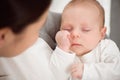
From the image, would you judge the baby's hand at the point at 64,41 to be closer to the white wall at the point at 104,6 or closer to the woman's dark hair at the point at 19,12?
the white wall at the point at 104,6

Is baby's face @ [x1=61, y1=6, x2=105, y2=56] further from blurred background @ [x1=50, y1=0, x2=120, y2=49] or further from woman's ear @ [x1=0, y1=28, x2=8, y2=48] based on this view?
woman's ear @ [x1=0, y1=28, x2=8, y2=48]

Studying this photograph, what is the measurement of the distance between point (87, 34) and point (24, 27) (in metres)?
0.21

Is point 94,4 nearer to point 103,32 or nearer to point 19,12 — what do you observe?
point 103,32

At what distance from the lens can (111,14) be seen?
1.78 ft

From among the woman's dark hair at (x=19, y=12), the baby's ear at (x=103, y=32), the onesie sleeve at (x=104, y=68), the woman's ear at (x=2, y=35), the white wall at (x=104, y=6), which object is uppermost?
the woman's dark hair at (x=19, y=12)

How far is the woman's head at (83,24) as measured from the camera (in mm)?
471

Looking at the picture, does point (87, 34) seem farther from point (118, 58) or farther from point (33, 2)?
point (33, 2)

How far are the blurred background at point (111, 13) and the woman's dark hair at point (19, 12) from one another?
249 mm

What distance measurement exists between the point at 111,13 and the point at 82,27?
0.10 metres

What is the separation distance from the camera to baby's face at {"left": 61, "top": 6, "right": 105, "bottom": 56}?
1.54 feet

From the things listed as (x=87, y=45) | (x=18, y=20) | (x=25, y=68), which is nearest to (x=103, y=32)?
(x=87, y=45)

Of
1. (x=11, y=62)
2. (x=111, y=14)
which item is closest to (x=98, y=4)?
(x=111, y=14)

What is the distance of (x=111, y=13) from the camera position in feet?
1.78

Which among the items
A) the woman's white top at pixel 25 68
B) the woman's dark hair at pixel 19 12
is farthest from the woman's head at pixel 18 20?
the woman's white top at pixel 25 68
